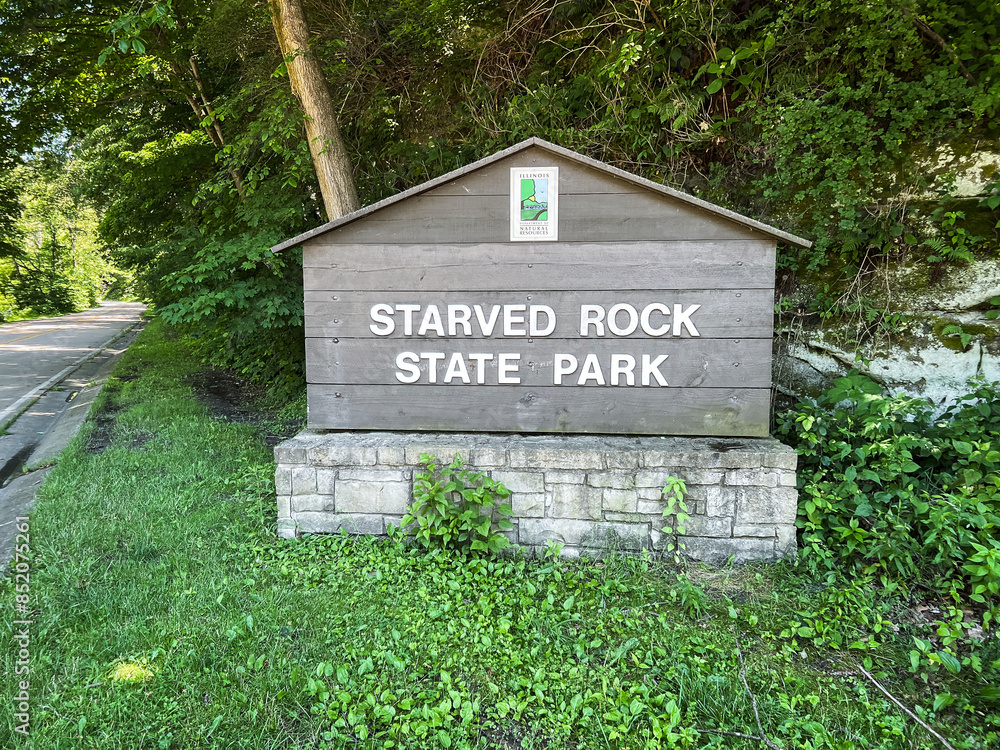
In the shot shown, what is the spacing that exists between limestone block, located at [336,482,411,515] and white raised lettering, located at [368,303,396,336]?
0.86 m

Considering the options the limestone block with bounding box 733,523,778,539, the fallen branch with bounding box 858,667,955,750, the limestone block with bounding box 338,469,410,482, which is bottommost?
the fallen branch with bounding box 858,667,955,750

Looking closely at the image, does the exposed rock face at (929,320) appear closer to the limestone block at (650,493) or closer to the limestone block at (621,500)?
the limestone block at (650,493)

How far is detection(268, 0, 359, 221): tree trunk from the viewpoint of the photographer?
4883 mm

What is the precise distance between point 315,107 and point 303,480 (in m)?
3.45

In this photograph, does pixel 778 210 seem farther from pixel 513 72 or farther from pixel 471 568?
pixel 471 568

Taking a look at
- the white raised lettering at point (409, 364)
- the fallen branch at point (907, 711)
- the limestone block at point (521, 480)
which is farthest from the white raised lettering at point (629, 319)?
the fallen branch at point (907, 711)

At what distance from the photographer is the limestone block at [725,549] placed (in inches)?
123

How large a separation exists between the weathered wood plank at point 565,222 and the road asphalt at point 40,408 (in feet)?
9.19

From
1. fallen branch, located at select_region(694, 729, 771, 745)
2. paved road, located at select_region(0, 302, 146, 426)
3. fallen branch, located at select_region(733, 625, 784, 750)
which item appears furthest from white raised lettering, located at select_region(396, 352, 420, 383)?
paved road, located at select_region(0, 302, 146, 426)

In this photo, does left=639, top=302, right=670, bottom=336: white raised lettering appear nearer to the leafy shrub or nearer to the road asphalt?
the leafy shrub

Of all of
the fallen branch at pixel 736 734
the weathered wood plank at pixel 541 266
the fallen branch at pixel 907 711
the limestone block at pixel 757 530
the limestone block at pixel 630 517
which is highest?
the weathered wood plank at pixel 541 266

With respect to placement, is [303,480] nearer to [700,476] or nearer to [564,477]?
[564,477]

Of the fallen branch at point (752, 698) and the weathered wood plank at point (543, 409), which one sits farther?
the weathered wood plank at point (543, 409)

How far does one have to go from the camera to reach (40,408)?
7379mm
